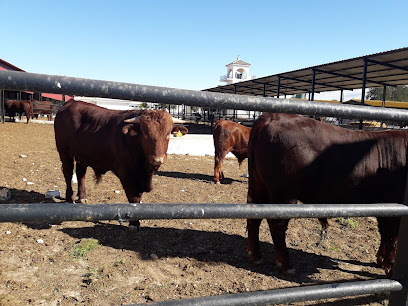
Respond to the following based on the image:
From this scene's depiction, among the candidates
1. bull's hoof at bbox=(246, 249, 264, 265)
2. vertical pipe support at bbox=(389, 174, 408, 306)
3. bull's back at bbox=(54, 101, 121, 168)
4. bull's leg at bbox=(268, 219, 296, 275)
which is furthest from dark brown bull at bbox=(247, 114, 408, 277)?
bull's back at bbox=(54, 101, 121, 168)

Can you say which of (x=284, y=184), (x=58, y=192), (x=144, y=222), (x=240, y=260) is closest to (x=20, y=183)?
(x=58, y=192)

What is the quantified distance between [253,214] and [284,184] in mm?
2083

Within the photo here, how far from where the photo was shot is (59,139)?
5320 mm

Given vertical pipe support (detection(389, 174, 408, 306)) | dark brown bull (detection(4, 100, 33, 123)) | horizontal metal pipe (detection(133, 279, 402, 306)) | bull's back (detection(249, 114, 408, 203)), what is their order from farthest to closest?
dark brown bull (detection(4, 100, 33, 123)) → bull's back (detection(249, 114, 408, 203)) → vertical pipe support (detection(389, 174, 408, 306)) → horizontal metal pipe (detection(133, 279, 402, 306))

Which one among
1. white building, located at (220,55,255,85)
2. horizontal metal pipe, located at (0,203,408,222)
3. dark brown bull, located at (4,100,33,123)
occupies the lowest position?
→ horizontal metal pipe, located at (0,203,408,222)

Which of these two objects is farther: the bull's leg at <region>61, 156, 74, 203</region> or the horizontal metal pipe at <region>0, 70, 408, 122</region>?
the bull's leg at <region>61, 156, 74, 203</region>

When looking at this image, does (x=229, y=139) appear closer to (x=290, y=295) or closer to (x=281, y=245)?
(x=281, y=245)

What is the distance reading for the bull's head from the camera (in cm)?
414

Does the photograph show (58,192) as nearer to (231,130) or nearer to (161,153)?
(161,153)

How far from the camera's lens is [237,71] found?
71.2m

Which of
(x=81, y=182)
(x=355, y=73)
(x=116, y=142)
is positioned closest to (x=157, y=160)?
(x=116, y=142)

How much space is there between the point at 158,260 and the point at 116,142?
195 cm

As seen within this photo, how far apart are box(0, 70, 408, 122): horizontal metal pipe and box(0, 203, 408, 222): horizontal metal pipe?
38 centimetres

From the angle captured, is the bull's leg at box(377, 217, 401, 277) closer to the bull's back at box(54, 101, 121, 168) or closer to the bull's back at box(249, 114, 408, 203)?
the bull's back at box(249, 114, 408, 203)
